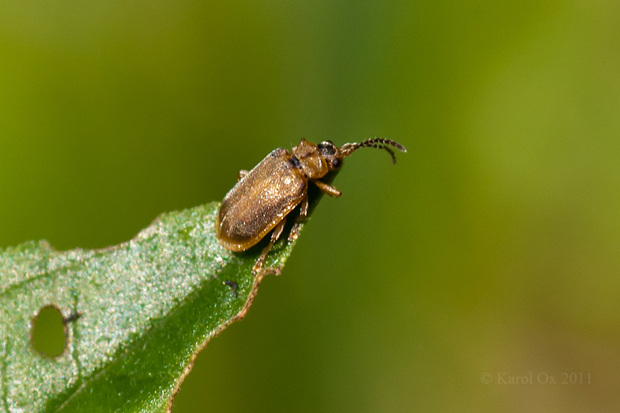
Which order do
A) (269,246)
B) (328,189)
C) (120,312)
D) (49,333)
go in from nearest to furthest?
(120,312)
(49,333)
(269,246)
(328,189)

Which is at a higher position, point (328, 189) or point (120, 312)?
point (328, 189)

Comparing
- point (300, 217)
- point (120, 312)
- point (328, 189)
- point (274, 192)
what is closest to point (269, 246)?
point (300, 217)

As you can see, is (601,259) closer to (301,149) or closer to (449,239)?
(449,239)

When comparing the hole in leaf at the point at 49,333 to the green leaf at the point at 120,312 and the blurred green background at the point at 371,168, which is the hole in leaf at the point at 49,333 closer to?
the green leaf at the point at 120,312

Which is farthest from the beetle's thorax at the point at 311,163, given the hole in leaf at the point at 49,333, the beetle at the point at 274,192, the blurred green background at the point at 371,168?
the hole in leaf at the point at 49,333

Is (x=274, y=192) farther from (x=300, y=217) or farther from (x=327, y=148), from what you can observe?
(x=327, y=148)

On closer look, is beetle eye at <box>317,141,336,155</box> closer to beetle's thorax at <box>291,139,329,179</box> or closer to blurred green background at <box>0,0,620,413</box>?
beetle's thorax at <box>291,139,329,179</box>

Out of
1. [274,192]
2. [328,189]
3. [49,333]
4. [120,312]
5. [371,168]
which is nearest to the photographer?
[120,312]
